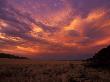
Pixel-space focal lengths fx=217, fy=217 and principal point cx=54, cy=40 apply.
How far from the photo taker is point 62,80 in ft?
53.9

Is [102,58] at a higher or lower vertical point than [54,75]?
higher

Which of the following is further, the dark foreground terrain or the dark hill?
the dark hill

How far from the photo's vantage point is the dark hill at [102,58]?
24.6 m

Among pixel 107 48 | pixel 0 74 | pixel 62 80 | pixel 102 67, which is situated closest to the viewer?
pixel 62 80

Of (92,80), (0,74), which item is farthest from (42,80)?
(0,74)

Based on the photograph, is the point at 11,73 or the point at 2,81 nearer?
the point at 2,81

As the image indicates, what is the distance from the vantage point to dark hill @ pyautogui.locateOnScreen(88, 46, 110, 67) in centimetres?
2458

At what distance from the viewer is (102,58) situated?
83.3 ft

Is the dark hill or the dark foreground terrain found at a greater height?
the dark hill

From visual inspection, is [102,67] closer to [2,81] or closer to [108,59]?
[108,59]

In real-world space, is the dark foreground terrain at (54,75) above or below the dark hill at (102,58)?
below

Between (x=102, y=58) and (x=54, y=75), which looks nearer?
(x=54, y=75)

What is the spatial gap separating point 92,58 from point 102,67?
358 centimetres

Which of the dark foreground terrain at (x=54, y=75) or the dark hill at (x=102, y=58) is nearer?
the dark foreground terrain at (x=54, y=75)
